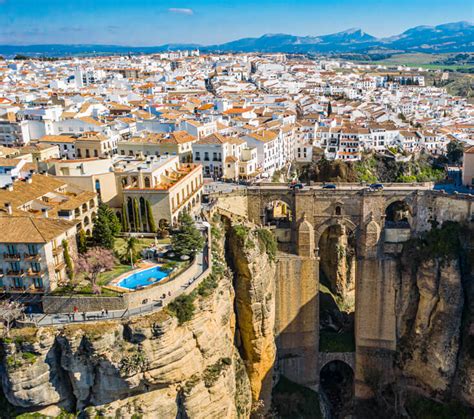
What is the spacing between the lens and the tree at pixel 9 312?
1026 inches

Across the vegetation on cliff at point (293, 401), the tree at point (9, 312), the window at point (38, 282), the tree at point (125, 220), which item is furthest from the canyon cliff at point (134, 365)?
the vegetation on cliff at point (293, 401)

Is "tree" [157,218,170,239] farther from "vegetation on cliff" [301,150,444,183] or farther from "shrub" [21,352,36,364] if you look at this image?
"vegetation on cliff" [301,150,444,183]

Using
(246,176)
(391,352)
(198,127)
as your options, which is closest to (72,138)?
(198,127)

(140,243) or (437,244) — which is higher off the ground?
(140,243)

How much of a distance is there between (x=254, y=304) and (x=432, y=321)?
1386 cm

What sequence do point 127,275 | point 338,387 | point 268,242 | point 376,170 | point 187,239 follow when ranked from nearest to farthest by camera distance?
point 127,275 → point 187,239 → point 268,242 → point 338,387 → point 376,170

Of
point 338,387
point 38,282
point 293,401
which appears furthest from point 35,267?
point 338,387

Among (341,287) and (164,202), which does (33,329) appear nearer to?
(164,202)

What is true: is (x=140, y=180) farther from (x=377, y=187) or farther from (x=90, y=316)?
(x=377, y=187)

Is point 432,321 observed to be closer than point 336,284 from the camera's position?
Yes

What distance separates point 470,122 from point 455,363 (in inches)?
2068

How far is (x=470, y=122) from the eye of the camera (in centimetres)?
7950

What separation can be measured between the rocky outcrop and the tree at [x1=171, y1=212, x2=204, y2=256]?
3.90 m

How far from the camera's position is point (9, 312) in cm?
2620
